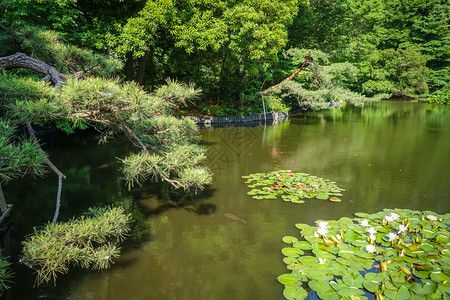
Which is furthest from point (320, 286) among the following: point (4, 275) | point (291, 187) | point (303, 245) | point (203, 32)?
point (203, 32)

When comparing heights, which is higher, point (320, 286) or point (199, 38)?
point (199, 38)

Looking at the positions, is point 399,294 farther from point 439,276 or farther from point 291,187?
point 291,187

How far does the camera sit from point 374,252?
2867 mm

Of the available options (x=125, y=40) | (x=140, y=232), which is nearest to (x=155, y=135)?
(x=140, y=232)

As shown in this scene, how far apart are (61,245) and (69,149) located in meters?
6.14

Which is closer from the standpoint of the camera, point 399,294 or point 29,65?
point 399,294

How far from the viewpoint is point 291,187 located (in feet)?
15.6

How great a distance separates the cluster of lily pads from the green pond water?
0.20m

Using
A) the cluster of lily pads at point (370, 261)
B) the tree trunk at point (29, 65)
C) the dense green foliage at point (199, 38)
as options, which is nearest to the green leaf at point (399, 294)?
the cluster of lily pads at point (370, 261)

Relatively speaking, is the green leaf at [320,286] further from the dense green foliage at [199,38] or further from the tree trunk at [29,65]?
the dense green foliage at [199,38]

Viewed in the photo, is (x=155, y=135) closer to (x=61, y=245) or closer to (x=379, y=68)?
(x=61, y=245)

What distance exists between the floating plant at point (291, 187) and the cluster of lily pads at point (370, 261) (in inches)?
36.8

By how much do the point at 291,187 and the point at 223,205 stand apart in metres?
1.23

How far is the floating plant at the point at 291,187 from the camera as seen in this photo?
4.43 meters
